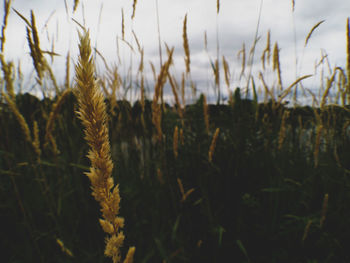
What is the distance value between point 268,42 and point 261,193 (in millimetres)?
1195

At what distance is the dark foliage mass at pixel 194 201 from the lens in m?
1.14

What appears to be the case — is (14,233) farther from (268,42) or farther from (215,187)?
(268,42)

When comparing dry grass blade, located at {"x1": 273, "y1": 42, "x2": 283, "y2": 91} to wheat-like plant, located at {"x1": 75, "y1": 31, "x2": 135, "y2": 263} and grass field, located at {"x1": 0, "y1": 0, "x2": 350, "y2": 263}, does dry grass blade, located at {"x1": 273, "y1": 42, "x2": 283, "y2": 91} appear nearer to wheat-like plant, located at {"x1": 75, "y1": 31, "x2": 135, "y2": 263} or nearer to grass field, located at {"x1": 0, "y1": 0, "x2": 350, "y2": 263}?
grass field, located at {"x1": 0, "y1": 0, "x2": 350, "y2": 263}

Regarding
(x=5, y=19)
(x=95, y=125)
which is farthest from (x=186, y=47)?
(x=95, y=125)

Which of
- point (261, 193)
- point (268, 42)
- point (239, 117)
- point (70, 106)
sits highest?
point (268, 42)

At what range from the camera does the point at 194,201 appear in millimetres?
1445

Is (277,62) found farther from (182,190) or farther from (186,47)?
(182,190)

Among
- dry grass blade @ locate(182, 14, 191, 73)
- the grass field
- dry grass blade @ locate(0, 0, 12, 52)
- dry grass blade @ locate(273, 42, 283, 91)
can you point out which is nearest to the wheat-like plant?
the grass field

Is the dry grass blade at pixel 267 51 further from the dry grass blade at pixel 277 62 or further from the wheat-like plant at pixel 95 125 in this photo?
the wheat-like plant at pixel 95 125

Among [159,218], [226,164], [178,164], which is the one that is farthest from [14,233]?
[226,164]

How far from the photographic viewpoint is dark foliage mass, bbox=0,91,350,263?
1140 millimetres

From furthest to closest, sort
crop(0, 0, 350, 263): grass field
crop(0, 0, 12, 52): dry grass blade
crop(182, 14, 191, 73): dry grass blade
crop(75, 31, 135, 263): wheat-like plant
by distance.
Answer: crop(182, 14, 191, 73): dry grass blade, crop(0, 0, 350, 263): grass field, crop(0, 0, 12, 52): dry grass blade, crop(75, 31, 135, 263): wheat-like plant

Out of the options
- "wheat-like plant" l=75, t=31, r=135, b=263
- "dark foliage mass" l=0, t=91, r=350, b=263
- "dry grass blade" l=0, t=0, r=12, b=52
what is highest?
"dry grass blade" l=0, t=0, r=12, b=52

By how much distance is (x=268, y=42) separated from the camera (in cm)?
184
